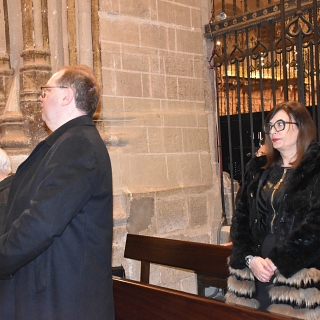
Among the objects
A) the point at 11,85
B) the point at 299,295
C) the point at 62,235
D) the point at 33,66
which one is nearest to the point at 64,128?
the point at 62,235

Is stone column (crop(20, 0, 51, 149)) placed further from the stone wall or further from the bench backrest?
the bench backrest

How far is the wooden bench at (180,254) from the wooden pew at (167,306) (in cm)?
71

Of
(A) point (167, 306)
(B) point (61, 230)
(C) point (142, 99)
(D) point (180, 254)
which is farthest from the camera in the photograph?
(C) point (142, 99)

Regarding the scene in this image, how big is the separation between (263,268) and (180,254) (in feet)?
3.49

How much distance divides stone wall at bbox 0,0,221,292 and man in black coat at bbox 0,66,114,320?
6.03 feet

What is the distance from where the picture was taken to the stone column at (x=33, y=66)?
3.57 metres

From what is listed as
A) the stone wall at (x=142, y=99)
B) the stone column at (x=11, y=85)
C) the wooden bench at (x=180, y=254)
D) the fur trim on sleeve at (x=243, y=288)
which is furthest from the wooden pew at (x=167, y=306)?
the stone column at (x=11, y=85)

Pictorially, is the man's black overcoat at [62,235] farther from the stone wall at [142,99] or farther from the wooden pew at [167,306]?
the stone wall at [142,99]

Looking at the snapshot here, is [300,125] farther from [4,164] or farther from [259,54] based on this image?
[259,54]

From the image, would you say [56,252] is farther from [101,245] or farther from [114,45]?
[114,45]

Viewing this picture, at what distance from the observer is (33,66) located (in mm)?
3557

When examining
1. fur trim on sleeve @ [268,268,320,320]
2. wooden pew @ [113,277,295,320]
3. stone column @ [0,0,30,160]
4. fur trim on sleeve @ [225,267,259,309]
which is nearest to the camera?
wooden pew @ [113,277,295,320]

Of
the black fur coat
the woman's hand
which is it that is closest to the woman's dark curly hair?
the black fur coat

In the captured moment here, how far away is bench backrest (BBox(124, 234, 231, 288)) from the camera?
2859 mm
